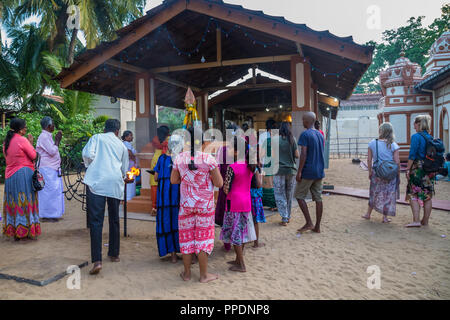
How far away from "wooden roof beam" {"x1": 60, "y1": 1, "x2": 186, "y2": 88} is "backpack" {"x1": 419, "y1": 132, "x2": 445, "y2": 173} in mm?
5145

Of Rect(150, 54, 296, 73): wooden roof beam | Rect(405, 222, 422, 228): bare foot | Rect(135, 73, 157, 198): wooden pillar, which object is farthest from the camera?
Rect(135, 73, 157, 198): wooden pillar

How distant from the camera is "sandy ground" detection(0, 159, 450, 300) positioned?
310 cm

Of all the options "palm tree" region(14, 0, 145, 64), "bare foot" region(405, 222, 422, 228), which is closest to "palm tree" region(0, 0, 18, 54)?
"palm tree" region(14, 0, 145, 64)

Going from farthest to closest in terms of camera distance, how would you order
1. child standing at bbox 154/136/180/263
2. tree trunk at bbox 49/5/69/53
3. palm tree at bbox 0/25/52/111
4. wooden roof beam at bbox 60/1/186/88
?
1. tree trunk at bbox 49/5/69/53
2. palm tree at bbox 0/25/52/111
3. wooden roof beam at bbox 60/1/186/88
4. child standing at bbox 154/136/180/263

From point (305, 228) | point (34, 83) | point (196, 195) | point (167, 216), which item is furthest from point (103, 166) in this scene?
point (34, 83)

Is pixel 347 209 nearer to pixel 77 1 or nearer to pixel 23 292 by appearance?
pixel 23 292

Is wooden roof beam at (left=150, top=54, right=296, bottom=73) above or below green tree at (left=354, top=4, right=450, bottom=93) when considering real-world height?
below

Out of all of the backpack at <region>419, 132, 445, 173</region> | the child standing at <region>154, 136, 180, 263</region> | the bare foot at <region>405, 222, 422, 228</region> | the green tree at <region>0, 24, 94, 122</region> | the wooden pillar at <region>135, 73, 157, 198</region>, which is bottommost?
the bare foot at <region>405, 222, 422, 228</region>

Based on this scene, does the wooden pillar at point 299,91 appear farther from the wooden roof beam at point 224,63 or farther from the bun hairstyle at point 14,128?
the bun hairstyle at point 14,128

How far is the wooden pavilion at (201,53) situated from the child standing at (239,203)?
3.65 meters

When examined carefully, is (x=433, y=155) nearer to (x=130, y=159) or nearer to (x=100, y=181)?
(x=100, y=181)

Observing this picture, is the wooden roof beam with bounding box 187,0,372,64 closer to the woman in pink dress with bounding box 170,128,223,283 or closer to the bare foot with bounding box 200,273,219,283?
the woman in pink dress with bounding box 170,128,223,283

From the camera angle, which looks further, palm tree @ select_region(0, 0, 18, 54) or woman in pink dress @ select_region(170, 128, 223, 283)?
palm tree @ select_region(0, 0, 18, 54)

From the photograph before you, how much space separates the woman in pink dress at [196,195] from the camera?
3219mm
